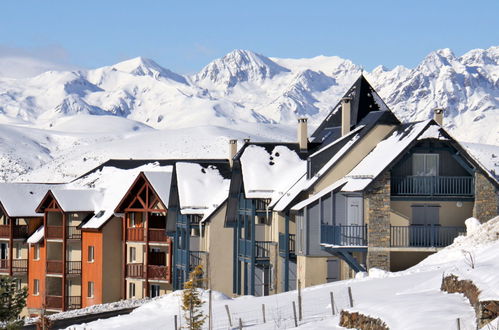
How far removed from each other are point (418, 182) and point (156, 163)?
2651 cm

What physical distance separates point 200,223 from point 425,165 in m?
14.7

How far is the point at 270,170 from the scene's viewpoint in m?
55.2

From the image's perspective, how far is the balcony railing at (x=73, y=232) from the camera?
2603 inches

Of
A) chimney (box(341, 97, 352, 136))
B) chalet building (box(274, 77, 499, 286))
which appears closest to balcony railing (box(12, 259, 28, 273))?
chimney (box(341, 97, 352, 136))

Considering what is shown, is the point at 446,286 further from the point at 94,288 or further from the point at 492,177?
the point at 94,288

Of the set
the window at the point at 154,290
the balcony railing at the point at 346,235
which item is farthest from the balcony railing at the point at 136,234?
the balcony railing at the point at 346,235

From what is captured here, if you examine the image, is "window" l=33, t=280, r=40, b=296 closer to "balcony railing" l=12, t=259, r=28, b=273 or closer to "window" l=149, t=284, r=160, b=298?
"balcony railing" l=12, t=259, r=28, b=273

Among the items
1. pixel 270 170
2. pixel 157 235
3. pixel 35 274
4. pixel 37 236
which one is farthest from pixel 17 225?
pixel 270 170

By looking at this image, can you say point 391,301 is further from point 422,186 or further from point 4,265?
point 4,265

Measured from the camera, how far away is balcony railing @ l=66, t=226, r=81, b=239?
66.1m

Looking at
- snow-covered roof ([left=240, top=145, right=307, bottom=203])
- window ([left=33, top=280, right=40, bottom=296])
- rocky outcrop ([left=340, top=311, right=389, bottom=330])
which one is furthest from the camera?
window ([left=33, top=280, right=40, bottom=296])

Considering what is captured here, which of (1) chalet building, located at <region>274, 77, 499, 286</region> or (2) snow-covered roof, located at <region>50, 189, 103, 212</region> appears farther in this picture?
(2) snow-covered roof, located at <region>50, 189, 103, 212</region>

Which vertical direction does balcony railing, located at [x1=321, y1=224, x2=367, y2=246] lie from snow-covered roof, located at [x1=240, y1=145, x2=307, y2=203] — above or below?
below

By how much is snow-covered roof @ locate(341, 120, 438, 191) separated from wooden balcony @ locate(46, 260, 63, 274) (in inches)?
903
